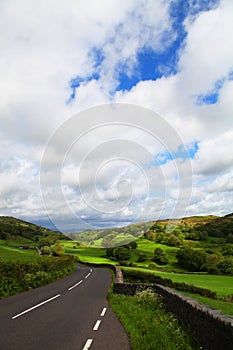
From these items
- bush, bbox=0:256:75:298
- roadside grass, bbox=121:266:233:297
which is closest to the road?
bush, bbox=0:256:75:298

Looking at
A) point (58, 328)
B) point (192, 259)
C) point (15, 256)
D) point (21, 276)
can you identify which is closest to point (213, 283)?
point (15, 256)

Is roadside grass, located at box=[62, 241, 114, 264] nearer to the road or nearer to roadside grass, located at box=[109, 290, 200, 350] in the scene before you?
the road

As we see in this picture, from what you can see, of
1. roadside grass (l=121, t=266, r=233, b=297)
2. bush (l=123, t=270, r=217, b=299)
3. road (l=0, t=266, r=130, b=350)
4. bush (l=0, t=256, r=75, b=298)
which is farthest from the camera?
roadside grass (l=121, t=266, r=233, b=297)

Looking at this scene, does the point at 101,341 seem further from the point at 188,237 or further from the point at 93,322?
the point at 188,237

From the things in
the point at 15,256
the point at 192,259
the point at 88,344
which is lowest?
the point at 88,344

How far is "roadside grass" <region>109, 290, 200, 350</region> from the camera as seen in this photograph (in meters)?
7.39

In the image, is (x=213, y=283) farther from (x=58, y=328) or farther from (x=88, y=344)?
(x=88, y=344)

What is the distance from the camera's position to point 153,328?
9.20 m

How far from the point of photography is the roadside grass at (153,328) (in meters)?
7.39

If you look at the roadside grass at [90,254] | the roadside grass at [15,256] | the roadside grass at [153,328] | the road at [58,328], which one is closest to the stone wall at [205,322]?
the roadside grass at [153,328]

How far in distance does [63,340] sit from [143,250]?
341ft

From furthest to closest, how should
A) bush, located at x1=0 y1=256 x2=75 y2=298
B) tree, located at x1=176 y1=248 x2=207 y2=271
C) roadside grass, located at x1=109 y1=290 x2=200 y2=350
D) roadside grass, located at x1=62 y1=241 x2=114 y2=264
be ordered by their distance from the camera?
1. roadside grass, located at x1=62 y1=241 x2=114 y2=264
2. tree, located at x1=176 y1=248 x2=207 y2=271
3. bush, located at x1=0 y1=256 x2=75 y2=298
4. roadside grass, located at x1=109 y1=290 x2=200 y2=350

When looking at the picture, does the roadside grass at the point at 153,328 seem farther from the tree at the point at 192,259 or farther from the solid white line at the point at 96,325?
the tree at the point at 192,259

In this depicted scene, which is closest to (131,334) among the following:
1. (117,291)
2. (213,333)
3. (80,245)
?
(213,333)
